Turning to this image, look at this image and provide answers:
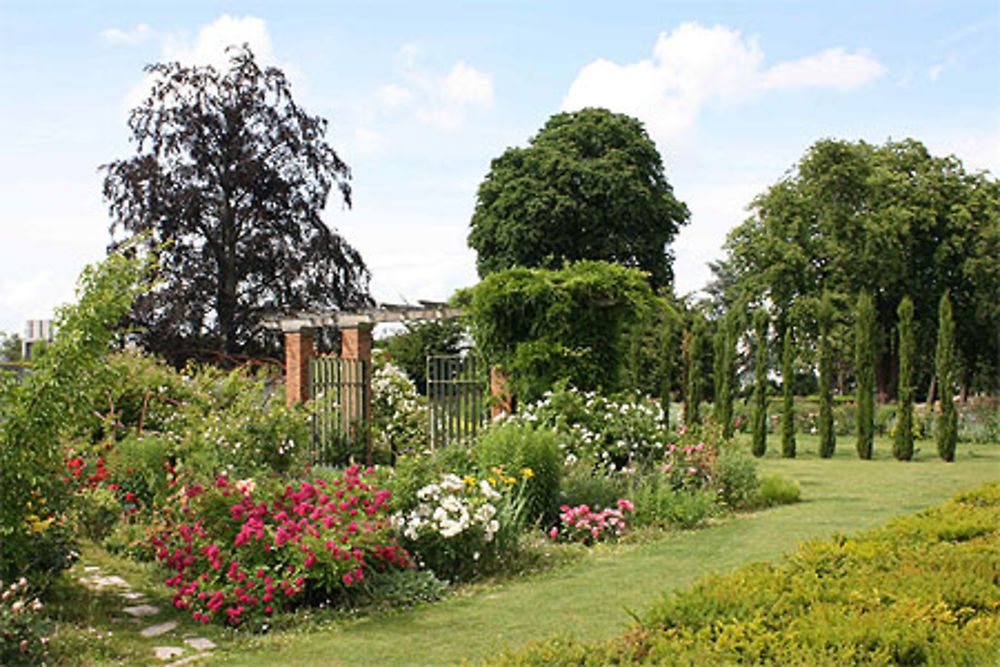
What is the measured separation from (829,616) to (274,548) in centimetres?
345

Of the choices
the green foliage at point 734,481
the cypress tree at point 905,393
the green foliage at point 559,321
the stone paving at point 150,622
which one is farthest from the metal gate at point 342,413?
the cypress tree at point 905,393

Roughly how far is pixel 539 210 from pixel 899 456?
12366mm

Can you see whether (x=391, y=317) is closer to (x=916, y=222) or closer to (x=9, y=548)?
(x=9, y=548)

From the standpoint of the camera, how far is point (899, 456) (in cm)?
1706

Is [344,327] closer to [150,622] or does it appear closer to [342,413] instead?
[342,413]

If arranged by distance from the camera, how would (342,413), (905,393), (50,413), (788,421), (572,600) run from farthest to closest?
(788,421)
(905,393)
(342,413)
(572,600)
(50,413)

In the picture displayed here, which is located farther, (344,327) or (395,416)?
(395,416)

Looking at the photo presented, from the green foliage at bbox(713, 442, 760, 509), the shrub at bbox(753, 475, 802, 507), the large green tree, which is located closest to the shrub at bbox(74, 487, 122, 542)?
the green foliage at bbox(713, 442, 760, 509)

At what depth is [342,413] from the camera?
1298 cm

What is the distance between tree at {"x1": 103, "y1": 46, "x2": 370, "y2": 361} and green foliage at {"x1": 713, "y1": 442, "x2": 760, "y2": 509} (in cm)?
1355

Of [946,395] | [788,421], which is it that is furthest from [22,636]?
[946,395]

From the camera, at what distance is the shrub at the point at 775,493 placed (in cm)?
1062

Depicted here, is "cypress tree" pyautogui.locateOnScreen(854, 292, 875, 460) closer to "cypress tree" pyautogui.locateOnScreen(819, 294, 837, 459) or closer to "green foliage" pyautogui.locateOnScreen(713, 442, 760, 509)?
"cypress tree" pyautogui.locateOnScreen(819, 294, 837, 459)

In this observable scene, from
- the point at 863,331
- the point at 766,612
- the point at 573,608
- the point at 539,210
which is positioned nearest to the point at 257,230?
the point at 539,210
